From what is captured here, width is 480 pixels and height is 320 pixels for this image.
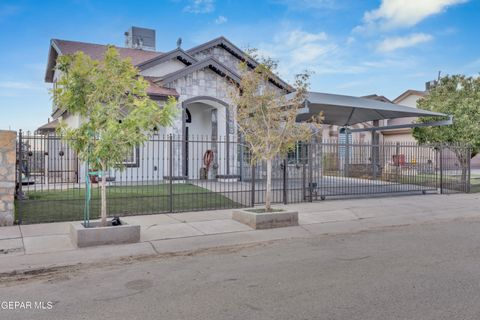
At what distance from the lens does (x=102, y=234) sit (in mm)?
7328

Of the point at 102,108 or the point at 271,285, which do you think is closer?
the point at 271,285

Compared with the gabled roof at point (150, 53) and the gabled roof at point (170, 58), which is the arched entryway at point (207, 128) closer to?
the gabled roof at point (150, 53)

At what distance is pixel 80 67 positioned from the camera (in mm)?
7066

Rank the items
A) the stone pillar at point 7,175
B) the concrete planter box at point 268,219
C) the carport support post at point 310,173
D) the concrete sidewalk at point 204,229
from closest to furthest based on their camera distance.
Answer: the concrete sidewalk at point 204,229
the stone pillar at point 7,175
the concrete planter box at point 268,219
the carport support post at point 310,173

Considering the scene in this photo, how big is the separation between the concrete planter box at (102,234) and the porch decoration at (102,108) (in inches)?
12.0

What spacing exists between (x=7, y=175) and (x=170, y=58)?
38.4ft

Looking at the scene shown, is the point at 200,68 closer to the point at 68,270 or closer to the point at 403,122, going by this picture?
the point at 68,270

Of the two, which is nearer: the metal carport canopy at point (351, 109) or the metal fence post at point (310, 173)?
the metal fence post at point (310, 173)

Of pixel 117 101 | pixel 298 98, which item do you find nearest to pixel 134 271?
pixel 117 101

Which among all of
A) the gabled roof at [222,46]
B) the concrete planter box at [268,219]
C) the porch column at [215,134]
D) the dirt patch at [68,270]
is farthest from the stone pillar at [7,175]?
the gabled roof at [222,46]

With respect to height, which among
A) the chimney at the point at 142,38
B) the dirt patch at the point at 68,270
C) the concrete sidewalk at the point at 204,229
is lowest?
the dirt patch at the point at 68,270

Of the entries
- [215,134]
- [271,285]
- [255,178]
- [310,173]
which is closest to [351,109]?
[255,178]

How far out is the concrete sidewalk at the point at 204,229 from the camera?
267 inches

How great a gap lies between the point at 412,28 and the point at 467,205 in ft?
36.2
